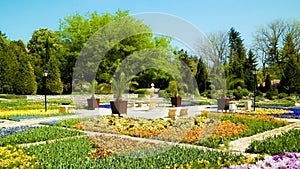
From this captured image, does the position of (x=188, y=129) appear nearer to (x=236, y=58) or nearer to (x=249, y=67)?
(x=249, y=67)

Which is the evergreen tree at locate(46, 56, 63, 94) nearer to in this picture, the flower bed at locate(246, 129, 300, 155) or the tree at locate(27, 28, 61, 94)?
the tree at locate(27, 28, 61, 94)

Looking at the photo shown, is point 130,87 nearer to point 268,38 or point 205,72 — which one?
point 205,72

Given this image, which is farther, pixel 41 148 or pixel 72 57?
pixel 72 57

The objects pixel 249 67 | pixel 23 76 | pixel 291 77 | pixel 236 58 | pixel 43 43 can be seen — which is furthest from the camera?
pixel 236 58

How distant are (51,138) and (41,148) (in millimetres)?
1529

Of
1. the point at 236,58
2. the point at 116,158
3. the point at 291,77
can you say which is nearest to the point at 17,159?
the point at 116,158

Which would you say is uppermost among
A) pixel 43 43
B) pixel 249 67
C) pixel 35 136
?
pixel 43 43

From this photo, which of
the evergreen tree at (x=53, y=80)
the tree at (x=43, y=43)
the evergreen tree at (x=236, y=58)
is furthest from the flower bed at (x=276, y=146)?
the tree at (x=43, y=43)

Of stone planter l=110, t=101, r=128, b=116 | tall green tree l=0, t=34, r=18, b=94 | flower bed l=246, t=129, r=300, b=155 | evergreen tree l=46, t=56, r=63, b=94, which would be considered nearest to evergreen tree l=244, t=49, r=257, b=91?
evergreen tree l=46, t=56, r=63, b=94

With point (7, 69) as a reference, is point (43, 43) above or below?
above

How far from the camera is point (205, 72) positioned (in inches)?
1391

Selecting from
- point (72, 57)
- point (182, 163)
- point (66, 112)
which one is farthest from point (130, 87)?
point (182, 163)

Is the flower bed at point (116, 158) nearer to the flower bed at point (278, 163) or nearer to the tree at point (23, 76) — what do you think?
the flower bed at point (278, 163)

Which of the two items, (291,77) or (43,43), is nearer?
(291,77)
